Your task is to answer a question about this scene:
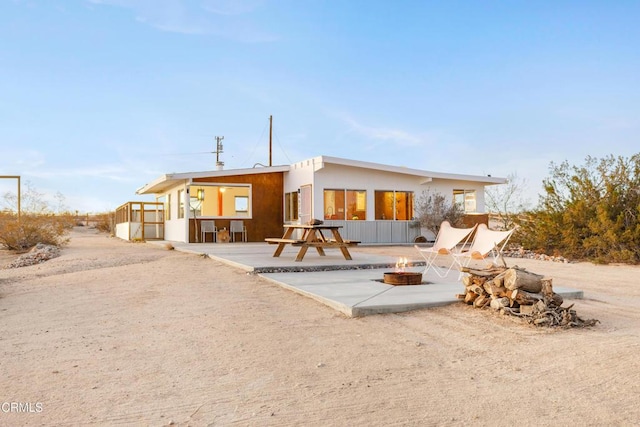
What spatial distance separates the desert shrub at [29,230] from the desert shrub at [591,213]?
1340cm

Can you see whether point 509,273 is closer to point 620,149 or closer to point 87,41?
point 620,149


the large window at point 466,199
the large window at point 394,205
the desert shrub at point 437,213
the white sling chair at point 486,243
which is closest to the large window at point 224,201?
the large window at point 394,205

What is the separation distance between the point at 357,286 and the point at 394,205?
9.72 metres

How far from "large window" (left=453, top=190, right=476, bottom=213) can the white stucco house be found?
4 cm

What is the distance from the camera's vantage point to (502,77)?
12.5 metres

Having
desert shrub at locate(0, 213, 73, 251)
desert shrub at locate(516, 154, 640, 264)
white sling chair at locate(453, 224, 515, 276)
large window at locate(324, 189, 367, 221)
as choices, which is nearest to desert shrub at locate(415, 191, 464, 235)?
large window at locate(324, 189, 367, 221)

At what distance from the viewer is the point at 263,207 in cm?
1500

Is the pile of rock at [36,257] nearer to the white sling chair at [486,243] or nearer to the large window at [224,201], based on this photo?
the large window at [224,201]


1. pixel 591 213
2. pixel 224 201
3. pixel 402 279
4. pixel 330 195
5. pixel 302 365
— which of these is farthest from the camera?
pixel 224 201

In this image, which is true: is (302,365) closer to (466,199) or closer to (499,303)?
(499,303)

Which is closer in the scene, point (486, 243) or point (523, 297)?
point (523, 297)

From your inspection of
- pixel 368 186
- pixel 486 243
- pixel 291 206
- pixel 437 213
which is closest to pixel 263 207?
pixel 291 206

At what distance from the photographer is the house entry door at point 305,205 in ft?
44.5

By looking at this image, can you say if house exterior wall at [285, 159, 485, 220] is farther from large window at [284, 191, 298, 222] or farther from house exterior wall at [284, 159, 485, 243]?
large window at [284, 191, 298, 222]
